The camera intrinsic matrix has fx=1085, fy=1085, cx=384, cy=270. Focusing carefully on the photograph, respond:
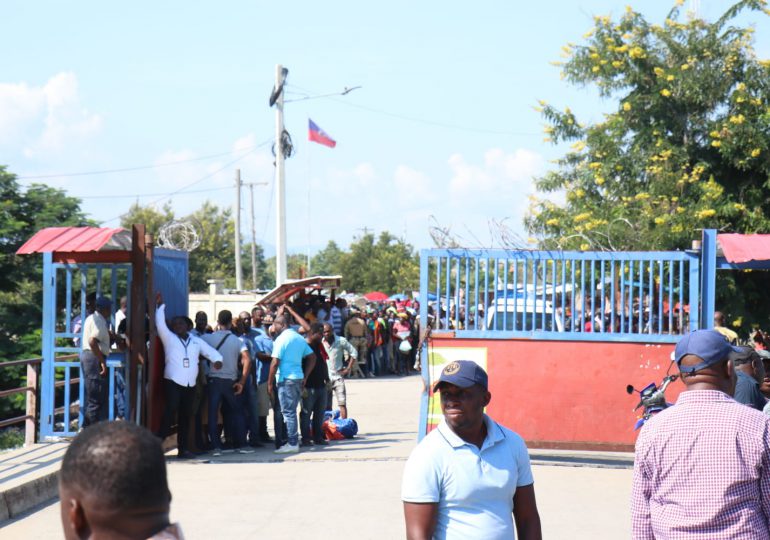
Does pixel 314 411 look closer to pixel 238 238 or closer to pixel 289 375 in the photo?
pixel 289 375

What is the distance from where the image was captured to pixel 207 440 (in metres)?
13.9

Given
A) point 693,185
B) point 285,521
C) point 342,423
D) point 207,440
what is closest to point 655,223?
point 693,185

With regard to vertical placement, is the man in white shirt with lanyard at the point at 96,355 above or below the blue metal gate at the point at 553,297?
below

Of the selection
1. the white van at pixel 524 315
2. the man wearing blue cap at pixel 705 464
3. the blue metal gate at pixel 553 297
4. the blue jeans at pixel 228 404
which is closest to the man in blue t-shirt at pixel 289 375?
the blue jeans at pixel 228 404

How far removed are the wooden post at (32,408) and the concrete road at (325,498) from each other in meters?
1.71

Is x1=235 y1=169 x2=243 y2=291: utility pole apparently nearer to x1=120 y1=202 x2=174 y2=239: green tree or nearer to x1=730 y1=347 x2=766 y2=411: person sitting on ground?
x1=120 y1=202 x2=174 y2=239: green tree

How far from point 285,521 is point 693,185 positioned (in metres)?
13.7

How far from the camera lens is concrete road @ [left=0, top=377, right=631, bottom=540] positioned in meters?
9.09

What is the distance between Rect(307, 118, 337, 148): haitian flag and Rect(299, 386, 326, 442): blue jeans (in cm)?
2461

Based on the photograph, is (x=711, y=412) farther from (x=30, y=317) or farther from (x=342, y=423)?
(x=30, y=317)

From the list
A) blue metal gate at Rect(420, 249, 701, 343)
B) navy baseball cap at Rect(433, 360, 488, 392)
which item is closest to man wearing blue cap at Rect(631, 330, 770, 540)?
navy baseball cap at Rect(433, 360, 488, 392)

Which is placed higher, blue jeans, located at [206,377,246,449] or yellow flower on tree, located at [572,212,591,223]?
yellow flower on tree, located at [572,212,591,223]

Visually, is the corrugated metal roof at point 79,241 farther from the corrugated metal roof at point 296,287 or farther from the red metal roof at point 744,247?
the corrugated metal roof at point 296,287

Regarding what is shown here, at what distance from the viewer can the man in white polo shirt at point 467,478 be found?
13.8 ft
